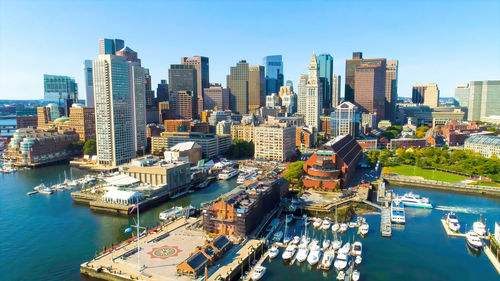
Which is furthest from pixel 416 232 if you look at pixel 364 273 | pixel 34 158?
pixel 34 158

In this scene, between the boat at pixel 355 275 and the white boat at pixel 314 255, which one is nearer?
the boat at pixel 355 275

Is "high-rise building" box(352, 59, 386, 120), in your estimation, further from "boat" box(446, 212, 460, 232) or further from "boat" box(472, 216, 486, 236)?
"boat" box(472, 216, 486, 236)

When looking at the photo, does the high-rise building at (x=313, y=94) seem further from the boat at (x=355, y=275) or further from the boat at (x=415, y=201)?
the boat at (x=355, y=275)

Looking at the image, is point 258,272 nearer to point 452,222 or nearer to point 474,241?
point 474,241

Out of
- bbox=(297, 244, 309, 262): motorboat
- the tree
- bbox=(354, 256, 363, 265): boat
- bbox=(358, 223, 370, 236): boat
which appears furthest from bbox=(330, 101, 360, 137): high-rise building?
bbox=(354, 256, 363, 265): boat

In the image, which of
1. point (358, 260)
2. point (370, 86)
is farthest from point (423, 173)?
point (370, 86)

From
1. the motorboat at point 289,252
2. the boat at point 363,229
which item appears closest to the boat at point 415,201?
the boat at point 363,229
